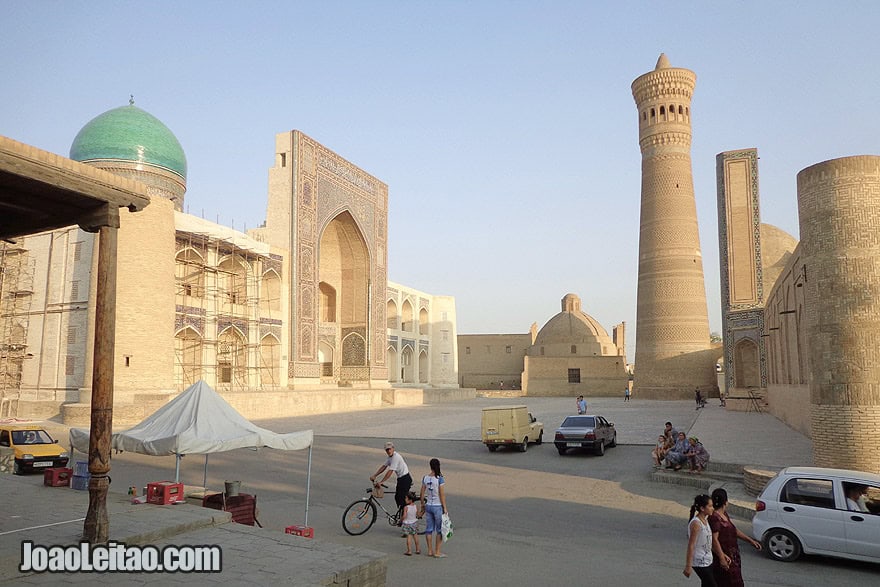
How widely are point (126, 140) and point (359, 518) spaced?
24.6m

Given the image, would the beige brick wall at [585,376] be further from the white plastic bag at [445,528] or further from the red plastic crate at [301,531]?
the red plastic crate at [301,531]

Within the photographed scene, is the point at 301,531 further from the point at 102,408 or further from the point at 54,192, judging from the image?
the point at 54,192

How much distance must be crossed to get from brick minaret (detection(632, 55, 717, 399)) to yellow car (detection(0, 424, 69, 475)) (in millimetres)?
33339

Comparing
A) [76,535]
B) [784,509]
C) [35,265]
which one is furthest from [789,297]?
[35,265]

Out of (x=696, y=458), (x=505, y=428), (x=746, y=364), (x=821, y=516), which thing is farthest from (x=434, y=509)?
(x=746, y=364)

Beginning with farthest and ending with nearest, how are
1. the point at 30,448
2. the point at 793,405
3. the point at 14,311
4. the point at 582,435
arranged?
the point at 14,311
the point at 793,405
the point at 582,435
the point at 30,448

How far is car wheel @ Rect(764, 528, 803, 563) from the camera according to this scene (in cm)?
647

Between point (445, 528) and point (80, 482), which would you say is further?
point (80, 482)

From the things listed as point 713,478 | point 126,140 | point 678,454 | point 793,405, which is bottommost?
point 713,478

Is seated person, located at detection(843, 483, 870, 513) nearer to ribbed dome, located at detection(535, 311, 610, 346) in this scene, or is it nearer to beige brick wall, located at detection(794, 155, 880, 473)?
beige brick wall, located at detection(794, 155, 880, 473)

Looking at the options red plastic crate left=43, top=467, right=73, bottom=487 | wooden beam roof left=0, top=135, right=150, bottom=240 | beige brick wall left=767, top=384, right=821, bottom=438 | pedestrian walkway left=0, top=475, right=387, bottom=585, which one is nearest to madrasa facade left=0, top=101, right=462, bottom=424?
red plastic crate left=43, top=467, right=73, bottom=487

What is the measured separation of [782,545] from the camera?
6539 millimetres

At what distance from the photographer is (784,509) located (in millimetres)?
6598

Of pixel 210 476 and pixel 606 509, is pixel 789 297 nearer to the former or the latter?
pixel 606 509
